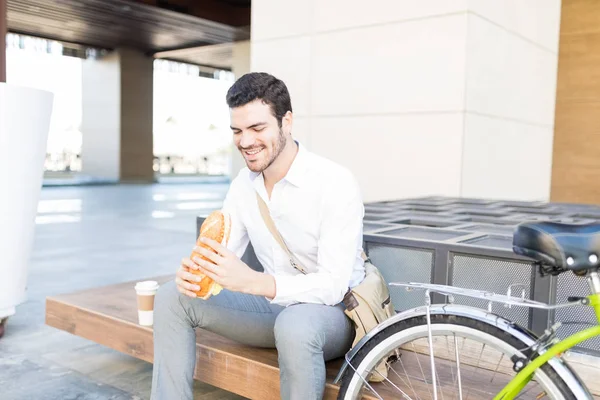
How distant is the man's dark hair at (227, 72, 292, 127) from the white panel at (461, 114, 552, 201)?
377 cm

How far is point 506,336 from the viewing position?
1.42 metres

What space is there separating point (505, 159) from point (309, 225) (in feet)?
15.2

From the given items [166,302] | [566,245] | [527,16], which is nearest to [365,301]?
[166,302]

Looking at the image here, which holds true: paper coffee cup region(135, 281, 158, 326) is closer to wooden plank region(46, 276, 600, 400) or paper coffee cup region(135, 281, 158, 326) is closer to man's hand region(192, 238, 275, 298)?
wooden plank region(46, 276, 600, 400)

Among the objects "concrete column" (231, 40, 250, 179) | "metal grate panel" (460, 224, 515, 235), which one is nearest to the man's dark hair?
"metal grate panel" (460, 224, 515, 235)

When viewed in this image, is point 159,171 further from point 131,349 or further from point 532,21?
point 131,349

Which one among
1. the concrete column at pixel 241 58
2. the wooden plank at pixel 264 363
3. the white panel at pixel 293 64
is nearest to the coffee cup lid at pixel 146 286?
the wooden plank at pixel 264 363

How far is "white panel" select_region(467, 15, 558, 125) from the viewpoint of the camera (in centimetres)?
547

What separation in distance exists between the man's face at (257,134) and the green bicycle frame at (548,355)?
1.02 metres

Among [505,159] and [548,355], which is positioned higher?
[505,159]

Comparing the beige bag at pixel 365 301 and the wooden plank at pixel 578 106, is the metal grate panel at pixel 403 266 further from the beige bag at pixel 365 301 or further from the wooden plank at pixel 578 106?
the wooden plank at pixel 578 106

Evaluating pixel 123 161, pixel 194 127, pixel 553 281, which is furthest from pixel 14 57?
pixel 553 281

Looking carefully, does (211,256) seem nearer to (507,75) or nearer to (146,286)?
(146,286)

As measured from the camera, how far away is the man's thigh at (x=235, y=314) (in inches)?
80.6
